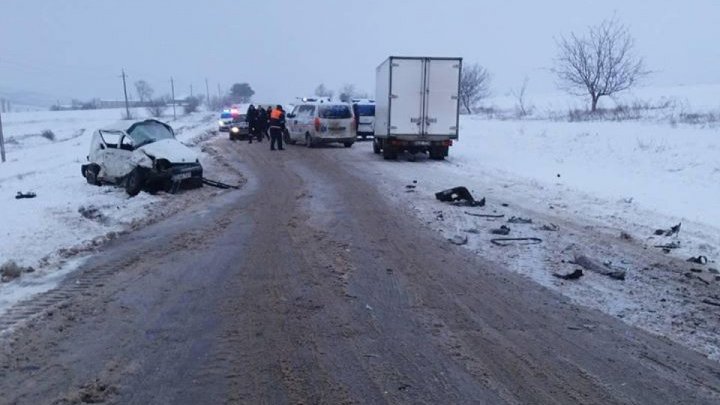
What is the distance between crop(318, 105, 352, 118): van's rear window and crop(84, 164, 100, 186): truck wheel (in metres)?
13.1

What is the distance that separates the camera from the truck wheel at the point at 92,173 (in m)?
15.1

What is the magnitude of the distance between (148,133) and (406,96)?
941cm

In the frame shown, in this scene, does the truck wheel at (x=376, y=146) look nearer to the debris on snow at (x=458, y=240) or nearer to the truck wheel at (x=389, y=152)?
the truck wheel at (x=389, y=152)

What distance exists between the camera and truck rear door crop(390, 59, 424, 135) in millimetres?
21156

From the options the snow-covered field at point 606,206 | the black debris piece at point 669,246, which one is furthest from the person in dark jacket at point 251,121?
the black debris piece at point 669,246

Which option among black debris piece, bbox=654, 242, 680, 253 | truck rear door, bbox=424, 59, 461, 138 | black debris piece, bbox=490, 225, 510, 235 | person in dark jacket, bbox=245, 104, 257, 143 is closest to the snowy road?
black debris piece, bbox=490, 225, 510, 235

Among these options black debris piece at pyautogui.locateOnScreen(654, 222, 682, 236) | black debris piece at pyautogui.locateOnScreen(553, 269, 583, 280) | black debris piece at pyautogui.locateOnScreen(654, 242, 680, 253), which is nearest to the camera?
black debris piece at pyautogui.locateOnScreen(553, 269, 583, 280)

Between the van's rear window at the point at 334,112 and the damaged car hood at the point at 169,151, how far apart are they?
12491 mm

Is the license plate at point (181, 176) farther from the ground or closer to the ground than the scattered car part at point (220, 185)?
farther from the ground

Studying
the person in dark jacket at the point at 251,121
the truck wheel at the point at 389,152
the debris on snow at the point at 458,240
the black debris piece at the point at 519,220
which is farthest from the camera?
the person in dark jacket at the point at 251,121

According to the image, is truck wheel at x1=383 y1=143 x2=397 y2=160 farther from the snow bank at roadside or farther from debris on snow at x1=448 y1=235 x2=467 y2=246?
debris on snow at x1=448 y1=235 x2=467 y2=246

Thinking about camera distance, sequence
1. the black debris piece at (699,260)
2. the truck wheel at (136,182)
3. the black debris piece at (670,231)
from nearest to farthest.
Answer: the black debris piece at (699,260)
the black debris piece at (670,231)
the truck wheel at (136,182)

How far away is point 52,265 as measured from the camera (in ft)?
24.8

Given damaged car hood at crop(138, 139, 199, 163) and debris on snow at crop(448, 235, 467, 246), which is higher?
damaged car hood at crop(138, 139, 199, 163)
